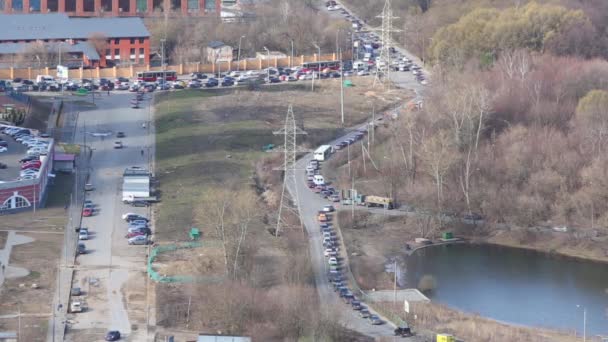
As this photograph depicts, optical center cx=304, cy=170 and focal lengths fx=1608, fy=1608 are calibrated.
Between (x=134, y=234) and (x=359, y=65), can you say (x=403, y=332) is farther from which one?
(x=359, y=65)

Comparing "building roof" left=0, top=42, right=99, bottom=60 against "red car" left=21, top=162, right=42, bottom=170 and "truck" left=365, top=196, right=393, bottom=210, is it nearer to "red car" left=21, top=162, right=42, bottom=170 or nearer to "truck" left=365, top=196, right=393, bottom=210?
"red car" left=21, top=162, right=42, bottom=170

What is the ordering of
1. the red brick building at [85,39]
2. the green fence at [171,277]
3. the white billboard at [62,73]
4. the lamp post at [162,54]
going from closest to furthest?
1. the green fence at [171,277]
2. the white billboard at [62,73]
3. the lamp post at [162,54]
4. the red brick building at [85,39]

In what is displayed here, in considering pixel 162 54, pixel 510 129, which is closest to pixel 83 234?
pixel 510 129

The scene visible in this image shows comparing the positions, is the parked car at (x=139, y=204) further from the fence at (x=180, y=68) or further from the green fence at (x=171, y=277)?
the fence at (x=180, y=68)

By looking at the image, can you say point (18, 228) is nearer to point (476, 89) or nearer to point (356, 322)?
point (356, 322)

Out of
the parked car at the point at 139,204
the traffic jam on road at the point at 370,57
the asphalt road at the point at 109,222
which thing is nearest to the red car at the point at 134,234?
the asphalt road at the point at 109,222
